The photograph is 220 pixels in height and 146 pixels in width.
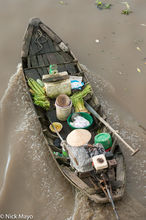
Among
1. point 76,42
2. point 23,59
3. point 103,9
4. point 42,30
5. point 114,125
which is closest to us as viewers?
point 114,125

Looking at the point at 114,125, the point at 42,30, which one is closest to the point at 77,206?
the point at 114,125

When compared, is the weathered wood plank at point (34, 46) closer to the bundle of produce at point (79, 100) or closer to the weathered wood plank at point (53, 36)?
the weathered wood plank at point (53, 36)

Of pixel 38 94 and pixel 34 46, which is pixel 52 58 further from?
pixel 38 94

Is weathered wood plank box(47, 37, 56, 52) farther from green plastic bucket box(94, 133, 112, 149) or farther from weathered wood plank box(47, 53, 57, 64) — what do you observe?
green plastic bucket box(94, 133, 112, 149)

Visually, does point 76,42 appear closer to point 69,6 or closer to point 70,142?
point 69,6

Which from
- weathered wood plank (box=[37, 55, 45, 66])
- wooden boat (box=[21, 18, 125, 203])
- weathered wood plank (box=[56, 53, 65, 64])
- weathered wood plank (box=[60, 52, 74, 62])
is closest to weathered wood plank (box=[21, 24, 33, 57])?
wooden boat (box=[21, 18, 125, 203])

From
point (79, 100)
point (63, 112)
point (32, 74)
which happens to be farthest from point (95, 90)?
point (63, 112)

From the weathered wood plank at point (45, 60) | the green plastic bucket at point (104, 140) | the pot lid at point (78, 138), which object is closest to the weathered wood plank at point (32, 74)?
the weathered wood plank at point (45, 60)
